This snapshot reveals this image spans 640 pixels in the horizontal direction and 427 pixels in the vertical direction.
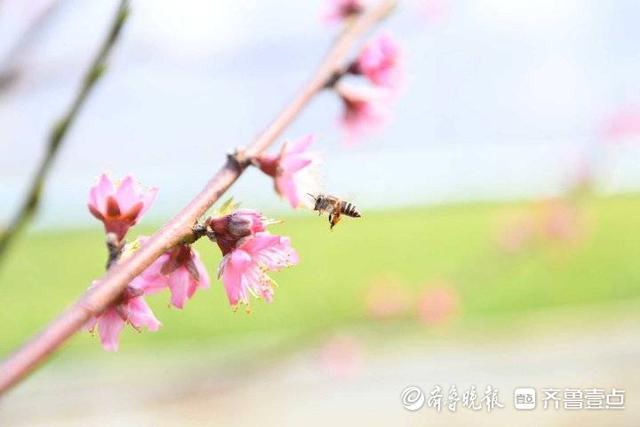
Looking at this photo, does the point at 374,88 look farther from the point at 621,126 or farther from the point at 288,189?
the point at 621,126

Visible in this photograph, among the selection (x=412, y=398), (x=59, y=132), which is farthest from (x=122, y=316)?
(x=412, y=398)

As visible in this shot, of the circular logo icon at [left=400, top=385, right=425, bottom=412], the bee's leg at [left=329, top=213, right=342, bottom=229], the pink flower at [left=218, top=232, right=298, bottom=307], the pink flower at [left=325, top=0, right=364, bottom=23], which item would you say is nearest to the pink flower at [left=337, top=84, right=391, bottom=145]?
the pink flower at [left=325, top=0, right=364, bottom=23]

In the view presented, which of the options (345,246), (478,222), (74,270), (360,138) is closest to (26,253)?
(74,270)

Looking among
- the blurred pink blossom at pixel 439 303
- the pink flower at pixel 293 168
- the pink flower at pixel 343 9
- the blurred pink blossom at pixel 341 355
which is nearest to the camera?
the pink flower at pixel 293 168

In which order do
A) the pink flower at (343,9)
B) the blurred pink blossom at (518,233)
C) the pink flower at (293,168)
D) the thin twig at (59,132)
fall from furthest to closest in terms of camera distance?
the blurred pink blossom at (518,233), the pink flower at (343,9), the pink flower at (293,168), the thin twig at (59,132)

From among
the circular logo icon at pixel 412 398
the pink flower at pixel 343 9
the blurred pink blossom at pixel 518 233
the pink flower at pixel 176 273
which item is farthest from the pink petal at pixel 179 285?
Result: the blurred pink blossom at pixel 518 233

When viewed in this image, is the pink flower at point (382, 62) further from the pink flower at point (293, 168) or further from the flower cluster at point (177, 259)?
the flower cluster at point (177, 259)
